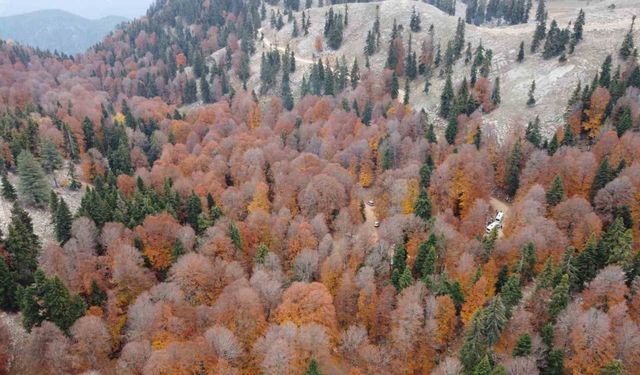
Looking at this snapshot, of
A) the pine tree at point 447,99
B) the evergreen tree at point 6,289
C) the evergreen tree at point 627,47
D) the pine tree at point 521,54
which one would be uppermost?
the evergreen tree at point 627,47

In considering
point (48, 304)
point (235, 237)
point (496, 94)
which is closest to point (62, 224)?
point (48, 304)

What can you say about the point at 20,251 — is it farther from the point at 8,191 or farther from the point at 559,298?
the point at 559,298

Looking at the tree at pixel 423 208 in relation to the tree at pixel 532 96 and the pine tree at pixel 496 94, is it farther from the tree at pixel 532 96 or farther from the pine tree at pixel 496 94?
the pine tree at pixel 496 94

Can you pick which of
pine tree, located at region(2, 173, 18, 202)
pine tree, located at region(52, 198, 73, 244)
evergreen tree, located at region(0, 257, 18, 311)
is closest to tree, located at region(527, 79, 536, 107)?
pine tree, located at region(52, 198, 73, 244)

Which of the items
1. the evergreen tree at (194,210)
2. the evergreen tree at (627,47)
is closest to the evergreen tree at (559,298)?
the evergreen tree at (194,210)

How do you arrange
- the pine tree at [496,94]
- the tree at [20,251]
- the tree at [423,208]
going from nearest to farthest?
the tree at [20,251]
the tree at [423,208]
the pine tree at [496,94]
